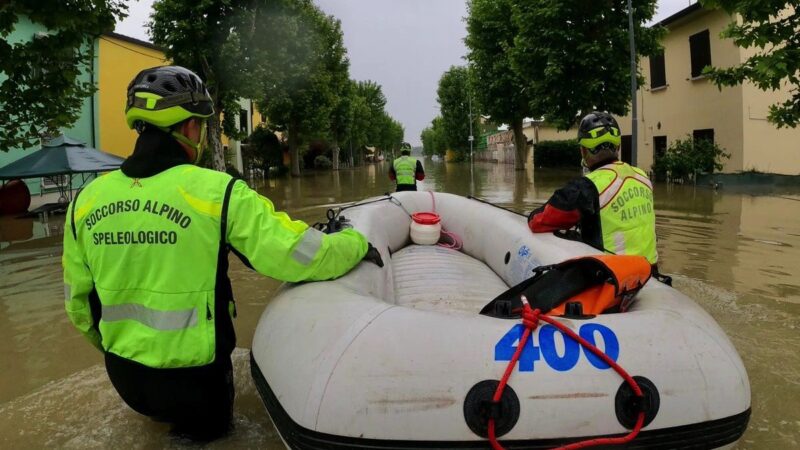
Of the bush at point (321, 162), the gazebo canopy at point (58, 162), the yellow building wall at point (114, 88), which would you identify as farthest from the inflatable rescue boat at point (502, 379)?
the bush at point (321, 162)

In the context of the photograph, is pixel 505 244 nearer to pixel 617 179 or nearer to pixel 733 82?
pixel 617 179

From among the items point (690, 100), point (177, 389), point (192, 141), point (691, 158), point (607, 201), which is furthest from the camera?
point (690, 100)

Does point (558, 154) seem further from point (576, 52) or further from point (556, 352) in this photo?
point (556, 352)

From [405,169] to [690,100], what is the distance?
44.1ft

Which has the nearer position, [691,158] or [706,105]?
[691,158]

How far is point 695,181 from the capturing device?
1734 centimetres

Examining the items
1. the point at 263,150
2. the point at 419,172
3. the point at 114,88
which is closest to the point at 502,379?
the point at 419,172

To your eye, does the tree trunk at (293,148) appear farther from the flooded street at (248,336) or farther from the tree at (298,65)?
the flooded street at (248,336)

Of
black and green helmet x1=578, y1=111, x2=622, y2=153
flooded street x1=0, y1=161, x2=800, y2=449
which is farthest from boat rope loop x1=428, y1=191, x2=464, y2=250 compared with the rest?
black and green helmet x1=578, y1=111, x2=622, y2=153

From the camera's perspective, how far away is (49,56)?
27.4ft

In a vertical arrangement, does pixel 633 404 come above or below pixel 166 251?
below

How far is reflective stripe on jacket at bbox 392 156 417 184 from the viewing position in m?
10.0

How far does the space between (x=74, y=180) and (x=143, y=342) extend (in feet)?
70.0

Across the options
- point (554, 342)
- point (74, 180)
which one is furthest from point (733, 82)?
point (74, 180)
